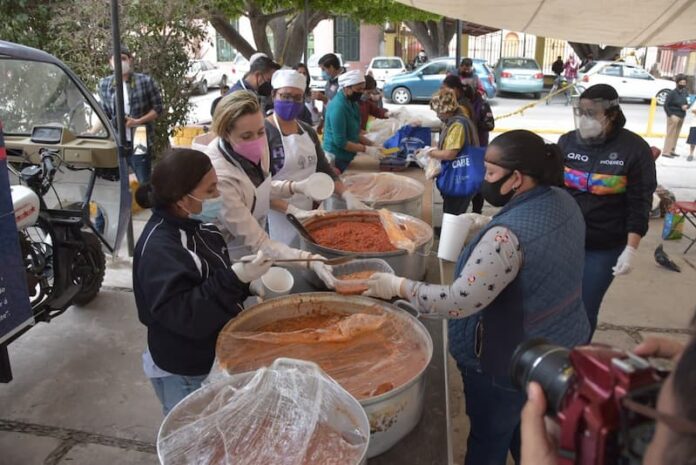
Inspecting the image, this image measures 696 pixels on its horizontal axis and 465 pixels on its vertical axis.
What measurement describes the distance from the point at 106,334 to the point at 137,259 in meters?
2.62

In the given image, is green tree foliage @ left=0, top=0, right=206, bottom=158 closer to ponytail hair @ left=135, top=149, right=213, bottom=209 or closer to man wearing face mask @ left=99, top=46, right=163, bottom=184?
man wearing face mask @ left=99, top=46, right=163, bottom=184

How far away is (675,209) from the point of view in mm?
6297

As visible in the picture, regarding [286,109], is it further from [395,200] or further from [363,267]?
[363,267]

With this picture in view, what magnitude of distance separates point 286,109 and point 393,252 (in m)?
1.40

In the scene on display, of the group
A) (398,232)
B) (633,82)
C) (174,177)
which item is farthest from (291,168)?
(633,82)

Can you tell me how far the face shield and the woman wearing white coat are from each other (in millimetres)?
1743

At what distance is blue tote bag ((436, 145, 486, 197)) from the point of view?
4.35 m

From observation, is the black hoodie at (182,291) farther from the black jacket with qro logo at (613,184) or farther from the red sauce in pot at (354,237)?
the black jacket with qro logo at (613,184)

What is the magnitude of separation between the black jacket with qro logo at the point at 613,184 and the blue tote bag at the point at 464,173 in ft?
3.74

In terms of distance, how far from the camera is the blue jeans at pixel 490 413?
2.06 meters

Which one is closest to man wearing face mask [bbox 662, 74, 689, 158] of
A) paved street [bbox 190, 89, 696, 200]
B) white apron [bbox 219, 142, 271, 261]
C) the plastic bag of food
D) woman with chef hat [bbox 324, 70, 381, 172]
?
A: paved street [bbox 190, 89, 696, 200]

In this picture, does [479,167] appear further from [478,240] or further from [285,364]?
[285,364]

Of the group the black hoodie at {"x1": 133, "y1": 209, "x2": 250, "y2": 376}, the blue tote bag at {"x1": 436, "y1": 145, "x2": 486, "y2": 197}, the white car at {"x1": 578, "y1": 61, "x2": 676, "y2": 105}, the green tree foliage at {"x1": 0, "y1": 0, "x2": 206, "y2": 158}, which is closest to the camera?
the black hoodie at {"x1": 133, "y1": 209, "x2": 250, "y2": 376}

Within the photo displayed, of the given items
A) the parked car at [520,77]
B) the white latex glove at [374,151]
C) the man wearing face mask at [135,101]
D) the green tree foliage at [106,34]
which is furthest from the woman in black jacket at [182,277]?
the parked car at [520,77]
